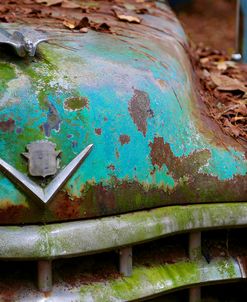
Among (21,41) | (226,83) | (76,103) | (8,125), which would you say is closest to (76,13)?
(226,83)

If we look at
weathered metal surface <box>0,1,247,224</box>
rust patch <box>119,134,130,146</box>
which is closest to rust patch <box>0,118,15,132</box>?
weathered metal surface <box>0,1,247,224</box>

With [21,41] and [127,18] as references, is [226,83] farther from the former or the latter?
[21,41]

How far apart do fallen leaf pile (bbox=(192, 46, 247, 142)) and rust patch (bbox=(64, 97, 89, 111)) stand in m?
0.57

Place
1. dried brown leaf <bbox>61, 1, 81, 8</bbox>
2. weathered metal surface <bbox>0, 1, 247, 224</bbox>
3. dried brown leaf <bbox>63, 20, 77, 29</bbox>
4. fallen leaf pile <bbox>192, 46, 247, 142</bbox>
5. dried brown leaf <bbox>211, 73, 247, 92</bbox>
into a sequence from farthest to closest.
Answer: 1. dried brown leaf <bbox>61, 1, 81, 8</bbox>
2. dried brown leaf <bbox>211, 73, 247, 92</bbox>
3. dried brown leaf <bbox>63, 20, 77, 29</bbox>
4. fallen leaf pile <bbox>192, 46, 247, 142</bbox>
5. weathered metal surface <bbox>0, 1, 247, 224</bbox>

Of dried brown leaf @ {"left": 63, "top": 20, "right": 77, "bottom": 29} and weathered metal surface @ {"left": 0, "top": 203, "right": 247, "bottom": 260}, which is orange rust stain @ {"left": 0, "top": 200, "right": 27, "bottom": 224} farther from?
dried brown leaf @ {"left": 63, "top": 20, "right": 77, "bottom": 29}

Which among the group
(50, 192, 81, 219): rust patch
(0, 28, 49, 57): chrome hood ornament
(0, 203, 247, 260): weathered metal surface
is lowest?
(0, 203, 247, 260): weathered metal surface

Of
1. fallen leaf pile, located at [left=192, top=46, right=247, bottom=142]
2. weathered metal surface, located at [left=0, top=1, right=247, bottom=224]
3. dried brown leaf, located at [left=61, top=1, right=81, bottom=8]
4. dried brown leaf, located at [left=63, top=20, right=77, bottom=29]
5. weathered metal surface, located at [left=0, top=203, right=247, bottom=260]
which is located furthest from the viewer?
dried brown leaf, located at [left=61, top=1, right=81, bottom=8]

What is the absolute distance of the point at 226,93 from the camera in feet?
11.0

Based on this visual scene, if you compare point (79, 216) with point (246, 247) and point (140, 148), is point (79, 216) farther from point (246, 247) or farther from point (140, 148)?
point (246, 247)

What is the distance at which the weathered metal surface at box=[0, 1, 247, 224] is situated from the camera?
2.44 m

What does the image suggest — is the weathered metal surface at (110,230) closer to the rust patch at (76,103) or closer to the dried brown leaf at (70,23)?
the rust patch at (76,103)

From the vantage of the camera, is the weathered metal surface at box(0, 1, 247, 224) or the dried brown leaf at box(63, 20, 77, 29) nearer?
the weathered metal surface at box(0, 1, 247, 224)

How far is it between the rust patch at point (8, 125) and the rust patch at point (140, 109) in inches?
15.2

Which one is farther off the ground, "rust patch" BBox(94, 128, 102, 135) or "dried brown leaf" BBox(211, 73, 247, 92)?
"rust patch" BBox(94, 128, 102, 135)
